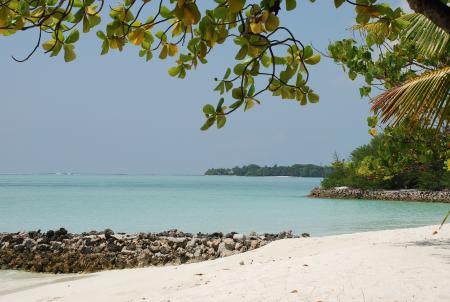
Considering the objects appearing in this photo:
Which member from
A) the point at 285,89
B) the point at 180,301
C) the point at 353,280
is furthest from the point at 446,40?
the point at 285,89

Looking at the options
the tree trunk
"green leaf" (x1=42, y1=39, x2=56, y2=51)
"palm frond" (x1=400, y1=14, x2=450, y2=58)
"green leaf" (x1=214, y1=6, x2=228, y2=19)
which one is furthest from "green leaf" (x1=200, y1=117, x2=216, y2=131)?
"palm frond" (x1=400, y1=14, x2=450, y2=58)

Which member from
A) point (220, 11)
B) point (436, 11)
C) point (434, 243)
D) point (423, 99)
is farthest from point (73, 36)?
point (434, 243)

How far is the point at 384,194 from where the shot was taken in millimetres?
50875

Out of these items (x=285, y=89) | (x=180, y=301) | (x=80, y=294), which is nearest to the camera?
(x=285, y=89)

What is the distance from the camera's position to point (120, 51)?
8.81 ft

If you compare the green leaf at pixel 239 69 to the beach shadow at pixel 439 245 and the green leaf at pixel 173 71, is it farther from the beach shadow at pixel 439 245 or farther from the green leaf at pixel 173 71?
the beach shadow at pixel 439 245

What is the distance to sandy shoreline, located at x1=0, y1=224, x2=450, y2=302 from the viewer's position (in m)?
5.95

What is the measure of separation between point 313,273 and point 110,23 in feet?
17.4

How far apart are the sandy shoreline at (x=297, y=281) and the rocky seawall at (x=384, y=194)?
122 ft

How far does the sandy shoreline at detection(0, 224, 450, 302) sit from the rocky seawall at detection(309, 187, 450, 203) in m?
37.3

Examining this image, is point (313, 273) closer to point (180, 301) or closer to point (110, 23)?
point (180, 301)

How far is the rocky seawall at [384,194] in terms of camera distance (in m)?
45.9

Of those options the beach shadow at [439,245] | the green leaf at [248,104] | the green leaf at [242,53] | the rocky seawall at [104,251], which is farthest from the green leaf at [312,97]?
the rocky seawall at [104,251]

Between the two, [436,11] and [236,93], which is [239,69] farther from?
[436,11]
